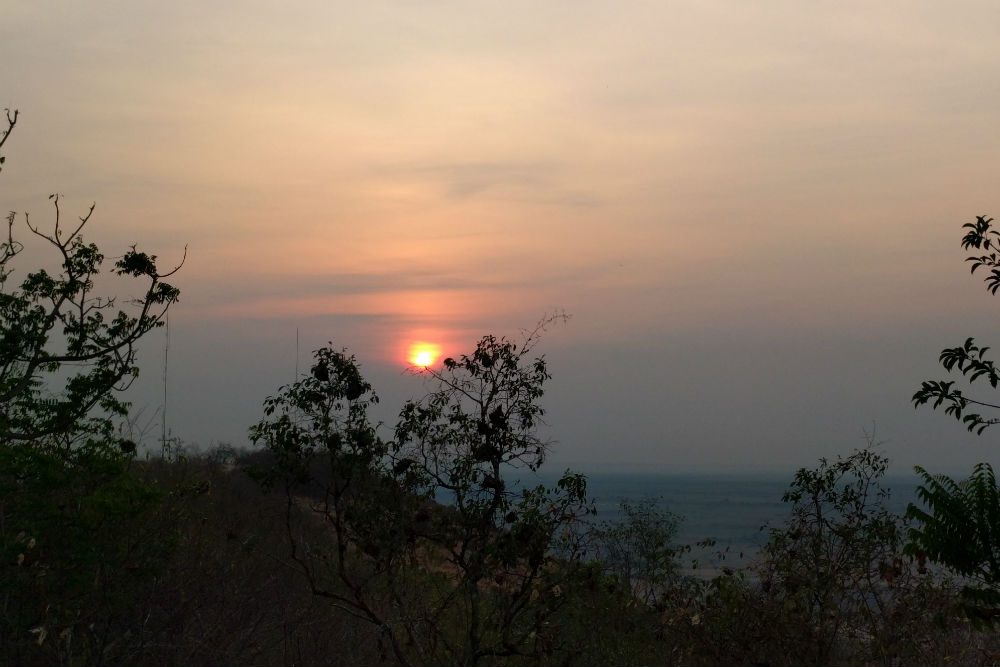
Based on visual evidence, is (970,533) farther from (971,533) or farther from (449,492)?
(449,492)

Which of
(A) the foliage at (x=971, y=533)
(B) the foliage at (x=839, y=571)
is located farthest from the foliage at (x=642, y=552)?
(A) the foliage at (x=971, y=533)

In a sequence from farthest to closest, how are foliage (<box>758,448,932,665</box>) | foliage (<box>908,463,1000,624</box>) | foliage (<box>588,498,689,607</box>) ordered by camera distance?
foliage (<box>588,498,689,607</box>)
foliage (<box>758,448,932,665</box>)
foliage (<box>908,463,1000,624</box>)

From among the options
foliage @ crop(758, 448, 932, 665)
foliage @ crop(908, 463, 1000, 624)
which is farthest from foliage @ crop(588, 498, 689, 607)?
foliage @ crop(908, 463, 1000, 624)

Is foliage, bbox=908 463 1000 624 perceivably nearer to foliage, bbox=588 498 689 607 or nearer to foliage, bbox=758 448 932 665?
foliage, bbox=758 448 932 665

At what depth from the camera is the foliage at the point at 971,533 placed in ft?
33.4

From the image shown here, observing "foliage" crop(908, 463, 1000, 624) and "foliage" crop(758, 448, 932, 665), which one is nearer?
"foliage" crop(908, 463, 1000, 624)

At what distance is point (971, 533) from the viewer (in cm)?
1024

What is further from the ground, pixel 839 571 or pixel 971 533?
pixel 971 533

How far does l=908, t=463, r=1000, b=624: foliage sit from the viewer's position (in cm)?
1017


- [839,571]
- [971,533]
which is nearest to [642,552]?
[839,571]

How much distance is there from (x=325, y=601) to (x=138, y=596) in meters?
4.84

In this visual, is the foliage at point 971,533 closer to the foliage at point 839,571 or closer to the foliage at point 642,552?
the foliage at point 839,571

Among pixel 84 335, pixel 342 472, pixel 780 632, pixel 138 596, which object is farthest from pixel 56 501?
pixel 780 632

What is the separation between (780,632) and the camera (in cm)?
1255
